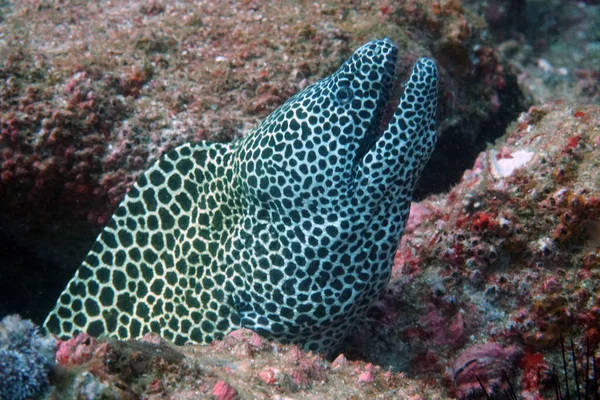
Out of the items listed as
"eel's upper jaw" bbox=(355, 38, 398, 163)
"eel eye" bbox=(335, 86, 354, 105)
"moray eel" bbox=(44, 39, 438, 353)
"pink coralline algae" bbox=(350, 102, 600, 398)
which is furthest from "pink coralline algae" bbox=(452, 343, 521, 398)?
"eel eye" bbox=(335, 86, 354, 105)

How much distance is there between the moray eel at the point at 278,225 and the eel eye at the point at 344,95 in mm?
11

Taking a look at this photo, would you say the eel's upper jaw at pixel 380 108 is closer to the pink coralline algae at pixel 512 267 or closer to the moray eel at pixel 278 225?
the moray eel at pixel 278 225

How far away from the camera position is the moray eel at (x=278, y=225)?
3.26 metres

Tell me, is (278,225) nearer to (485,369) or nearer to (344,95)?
(344,95)

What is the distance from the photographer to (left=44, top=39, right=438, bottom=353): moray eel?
3.26m

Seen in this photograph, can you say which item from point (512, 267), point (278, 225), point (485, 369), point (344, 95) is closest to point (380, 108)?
point (344, 95)

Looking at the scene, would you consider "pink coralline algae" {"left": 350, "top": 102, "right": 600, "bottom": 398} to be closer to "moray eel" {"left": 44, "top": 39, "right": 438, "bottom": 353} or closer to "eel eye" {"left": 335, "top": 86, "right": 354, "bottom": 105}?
"moray eel" {"left": 44, "top": 39, "right": 438, "bottom": 353}

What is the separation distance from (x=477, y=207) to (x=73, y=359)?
3306 millimetres

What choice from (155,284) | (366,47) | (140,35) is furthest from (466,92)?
(155,284)

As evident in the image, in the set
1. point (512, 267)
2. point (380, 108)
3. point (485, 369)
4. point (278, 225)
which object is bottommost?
point (485, 369)

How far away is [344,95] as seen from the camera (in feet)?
10.9

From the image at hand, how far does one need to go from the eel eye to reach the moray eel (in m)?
0.01

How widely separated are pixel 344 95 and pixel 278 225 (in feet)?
3.85

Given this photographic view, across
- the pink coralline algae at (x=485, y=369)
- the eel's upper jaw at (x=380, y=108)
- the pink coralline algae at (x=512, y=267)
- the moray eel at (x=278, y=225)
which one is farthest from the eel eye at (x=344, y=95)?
the pink coralline algae at (x=485, y=369)
